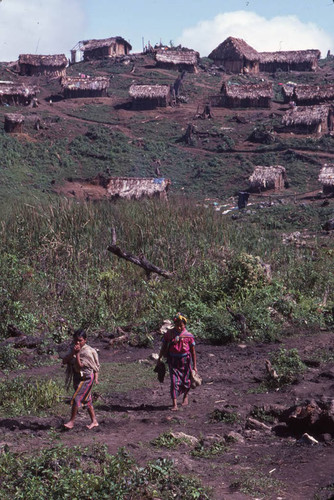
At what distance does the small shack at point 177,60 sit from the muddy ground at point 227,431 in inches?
1829

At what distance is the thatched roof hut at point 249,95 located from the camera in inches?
1585

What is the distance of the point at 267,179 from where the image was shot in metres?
27.3

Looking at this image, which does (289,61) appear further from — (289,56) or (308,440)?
(308,440)

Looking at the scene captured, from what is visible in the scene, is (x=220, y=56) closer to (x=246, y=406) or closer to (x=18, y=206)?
(x=18, y=206)

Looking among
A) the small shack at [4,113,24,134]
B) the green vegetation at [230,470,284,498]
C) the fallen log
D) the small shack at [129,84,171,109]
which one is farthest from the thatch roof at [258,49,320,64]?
the green vegetation at [230,470,284,498]

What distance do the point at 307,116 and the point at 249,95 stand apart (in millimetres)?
6730

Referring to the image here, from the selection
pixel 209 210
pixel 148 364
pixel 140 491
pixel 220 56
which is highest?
pixel 220 56

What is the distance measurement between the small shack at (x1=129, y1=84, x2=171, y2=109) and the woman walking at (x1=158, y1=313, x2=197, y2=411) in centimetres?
3496

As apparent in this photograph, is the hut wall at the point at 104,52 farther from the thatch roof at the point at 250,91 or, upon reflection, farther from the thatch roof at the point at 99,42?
the thatch roof at the point at 250,91

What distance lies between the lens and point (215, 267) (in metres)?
12.6

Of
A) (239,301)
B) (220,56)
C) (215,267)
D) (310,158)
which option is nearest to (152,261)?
(215,267)

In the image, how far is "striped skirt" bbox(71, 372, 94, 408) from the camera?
6082mm

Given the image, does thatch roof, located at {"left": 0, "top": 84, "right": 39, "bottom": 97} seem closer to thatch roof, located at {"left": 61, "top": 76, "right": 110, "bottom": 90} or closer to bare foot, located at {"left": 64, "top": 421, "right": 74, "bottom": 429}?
thatch roof, located at {"left": 61, "top": 76, "right": 110, "bottom": 90}

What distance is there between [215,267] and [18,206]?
17.3ft
